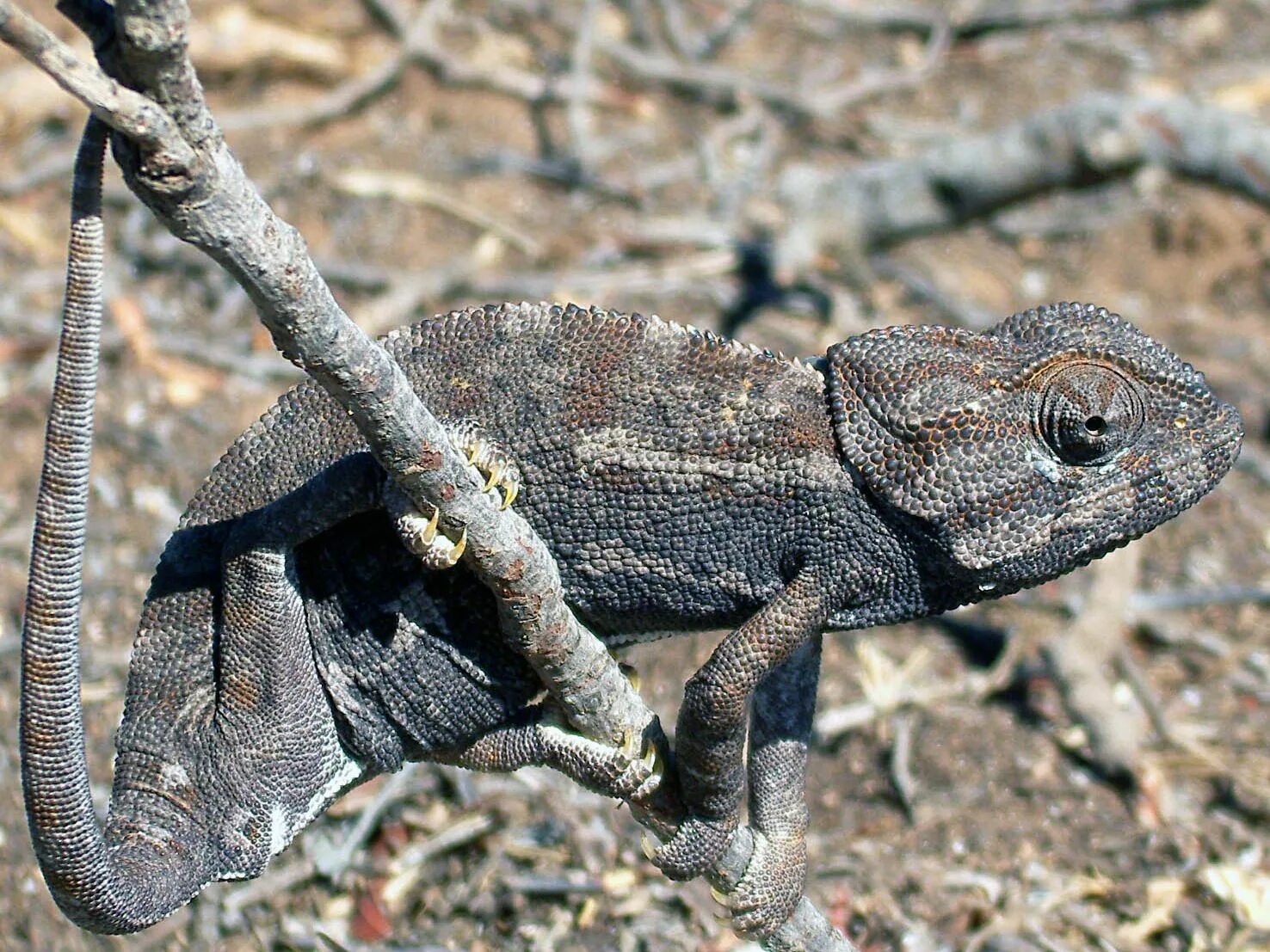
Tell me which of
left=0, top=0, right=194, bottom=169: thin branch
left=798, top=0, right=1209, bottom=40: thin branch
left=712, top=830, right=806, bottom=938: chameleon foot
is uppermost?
left=0, top=0, right=194, bottom=169: thin branch

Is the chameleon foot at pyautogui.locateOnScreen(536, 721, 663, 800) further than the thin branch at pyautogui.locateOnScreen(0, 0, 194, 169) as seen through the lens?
Yes

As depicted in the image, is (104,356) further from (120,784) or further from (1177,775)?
(1177,775)

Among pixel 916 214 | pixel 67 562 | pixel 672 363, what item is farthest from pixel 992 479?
pixel 916 214

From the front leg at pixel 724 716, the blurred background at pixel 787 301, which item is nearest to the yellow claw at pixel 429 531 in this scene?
the front leg at pixel 724 716

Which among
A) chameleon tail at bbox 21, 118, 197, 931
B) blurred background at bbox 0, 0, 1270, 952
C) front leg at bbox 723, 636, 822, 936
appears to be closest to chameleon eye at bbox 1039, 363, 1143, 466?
front leg at bbox 723, 636, 822, 936

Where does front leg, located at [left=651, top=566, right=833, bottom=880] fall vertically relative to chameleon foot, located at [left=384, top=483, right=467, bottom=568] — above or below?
below

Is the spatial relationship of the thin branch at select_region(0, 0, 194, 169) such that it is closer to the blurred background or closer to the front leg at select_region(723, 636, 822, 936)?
the front leg at select_region(723, 636, 822, 936)

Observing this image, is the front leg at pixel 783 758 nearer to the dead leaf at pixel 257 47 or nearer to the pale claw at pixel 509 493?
the pale claw at pixel 509 493

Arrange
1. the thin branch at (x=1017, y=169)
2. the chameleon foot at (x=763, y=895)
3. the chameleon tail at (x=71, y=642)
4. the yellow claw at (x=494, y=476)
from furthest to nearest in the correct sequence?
the thin branch at (x=1017, y=169)
the chameleon foot at (x=763, y=895)
the yellow claw at (x=494, y=476)
the chameleon tail at (x=71, y=642)
